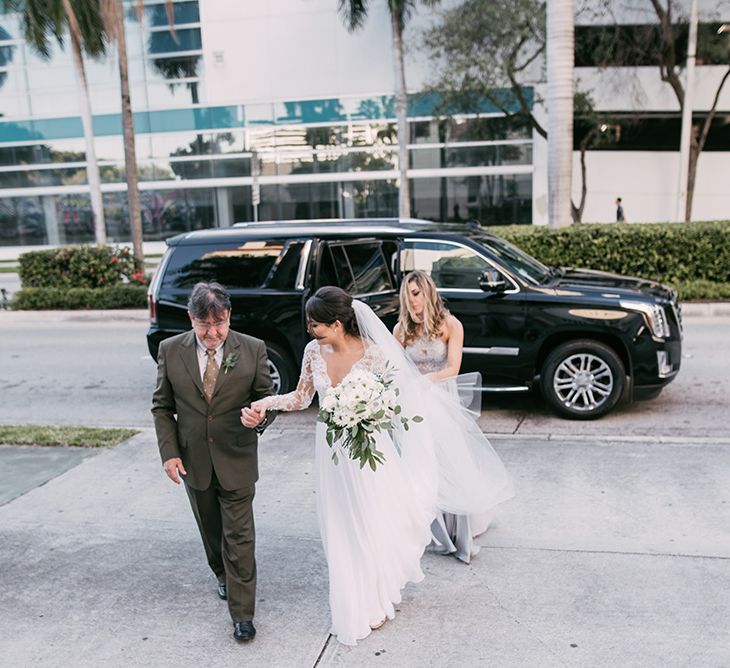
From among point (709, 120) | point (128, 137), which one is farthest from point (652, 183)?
point (128, 137)

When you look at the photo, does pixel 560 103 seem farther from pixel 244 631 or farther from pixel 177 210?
pixel 177 210

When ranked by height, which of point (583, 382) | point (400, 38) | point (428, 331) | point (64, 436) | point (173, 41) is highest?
point (173, 41)

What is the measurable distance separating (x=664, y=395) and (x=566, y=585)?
4.77 m

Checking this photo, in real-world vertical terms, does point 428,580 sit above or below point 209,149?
below

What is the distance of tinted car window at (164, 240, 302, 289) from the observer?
7855mm

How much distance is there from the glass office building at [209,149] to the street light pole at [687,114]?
6.25 metres

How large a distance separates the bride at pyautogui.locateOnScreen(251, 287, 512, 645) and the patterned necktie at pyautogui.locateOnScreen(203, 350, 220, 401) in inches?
9.6

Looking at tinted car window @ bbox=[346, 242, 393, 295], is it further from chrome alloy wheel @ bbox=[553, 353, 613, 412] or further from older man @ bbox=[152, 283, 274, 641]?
older man @ bbox=[152, 283, 274, 641]

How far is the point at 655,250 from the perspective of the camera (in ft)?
47.4

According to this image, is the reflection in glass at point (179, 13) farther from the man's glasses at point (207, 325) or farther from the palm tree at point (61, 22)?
the man's glasses at point (207, 325)

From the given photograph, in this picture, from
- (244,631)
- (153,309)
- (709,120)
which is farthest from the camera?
(709,120)

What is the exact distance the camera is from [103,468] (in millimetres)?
6391

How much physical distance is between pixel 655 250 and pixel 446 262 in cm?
837

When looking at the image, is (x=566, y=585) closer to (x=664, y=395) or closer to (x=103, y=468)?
(x=103, y=468)
